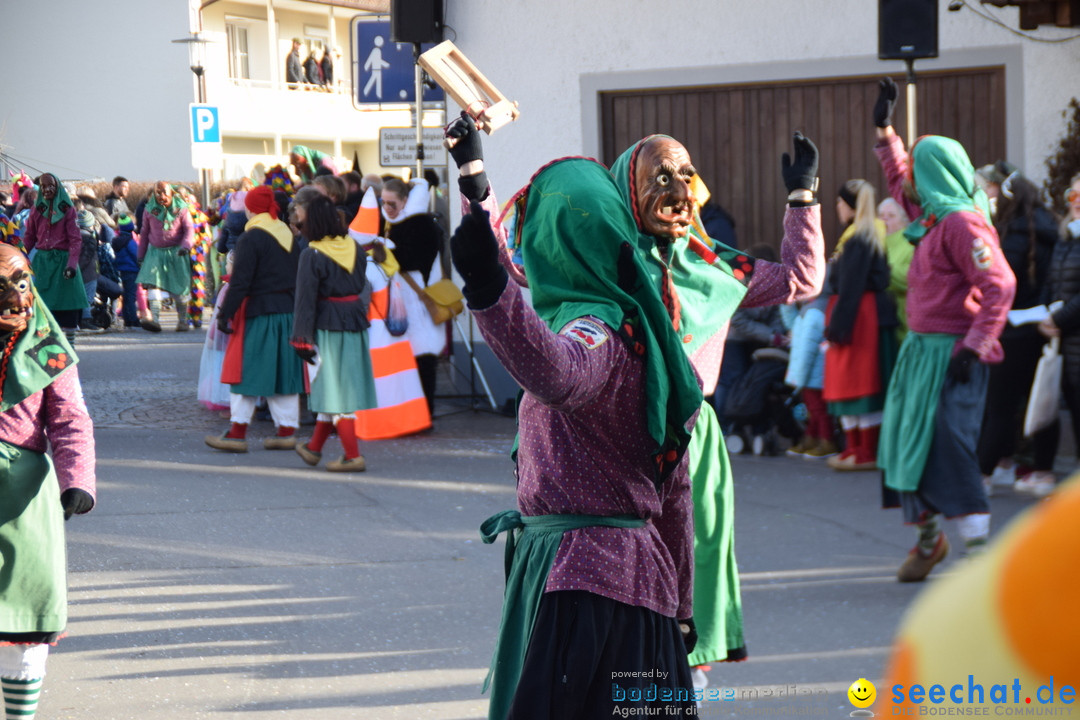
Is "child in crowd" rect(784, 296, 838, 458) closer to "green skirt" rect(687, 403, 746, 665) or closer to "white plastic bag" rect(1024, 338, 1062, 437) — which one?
"white plastic bag" rect(1024, 338, 1062, 437)

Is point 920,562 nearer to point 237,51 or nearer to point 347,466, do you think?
point 347,466

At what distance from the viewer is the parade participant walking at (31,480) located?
4.00 metres

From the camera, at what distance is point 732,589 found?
14.1 ft

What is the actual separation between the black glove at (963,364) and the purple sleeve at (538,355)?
360 centimetres

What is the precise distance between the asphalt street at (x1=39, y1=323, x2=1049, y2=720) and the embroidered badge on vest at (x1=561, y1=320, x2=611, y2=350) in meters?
2.43

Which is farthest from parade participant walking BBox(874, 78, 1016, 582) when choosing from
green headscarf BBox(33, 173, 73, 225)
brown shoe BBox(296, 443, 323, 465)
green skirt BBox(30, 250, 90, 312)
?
green skirt BBox(30, 250, 90, 312)

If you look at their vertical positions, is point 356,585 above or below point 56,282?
below

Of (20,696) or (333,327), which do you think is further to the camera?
(333,327)

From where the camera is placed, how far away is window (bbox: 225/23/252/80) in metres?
40.0

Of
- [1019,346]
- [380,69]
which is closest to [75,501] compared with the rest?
[1019,346]

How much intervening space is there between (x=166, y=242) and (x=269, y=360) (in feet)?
31.0

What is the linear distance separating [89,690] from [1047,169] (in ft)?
27.2

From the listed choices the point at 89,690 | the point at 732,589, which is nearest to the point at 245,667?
the point at 89,690

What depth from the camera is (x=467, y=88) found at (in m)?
3.80
